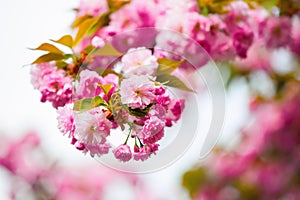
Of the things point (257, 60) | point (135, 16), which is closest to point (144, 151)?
point (135, 16)

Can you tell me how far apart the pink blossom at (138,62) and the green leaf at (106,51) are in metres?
0.04

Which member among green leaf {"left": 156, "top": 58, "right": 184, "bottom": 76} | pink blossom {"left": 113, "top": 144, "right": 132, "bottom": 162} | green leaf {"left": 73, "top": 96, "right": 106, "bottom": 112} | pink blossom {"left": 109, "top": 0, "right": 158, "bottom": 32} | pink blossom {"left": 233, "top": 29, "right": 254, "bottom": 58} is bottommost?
pink blossom {"left": 113, "top": 144, "right": 132, "bottom": 162}

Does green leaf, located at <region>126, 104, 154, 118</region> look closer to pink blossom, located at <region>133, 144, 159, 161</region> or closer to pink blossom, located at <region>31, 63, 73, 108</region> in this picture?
pink blossom, located at <region>133, 144, 159, 161</region>

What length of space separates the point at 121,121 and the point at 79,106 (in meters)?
0.08

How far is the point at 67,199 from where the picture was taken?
9.27 feet

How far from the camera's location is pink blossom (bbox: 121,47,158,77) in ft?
4.32

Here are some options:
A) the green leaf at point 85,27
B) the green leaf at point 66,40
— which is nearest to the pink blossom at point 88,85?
the green leaf at point 66,40

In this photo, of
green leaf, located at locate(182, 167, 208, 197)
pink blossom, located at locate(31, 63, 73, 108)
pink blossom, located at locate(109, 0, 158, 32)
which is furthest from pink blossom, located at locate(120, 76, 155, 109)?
green leaf, located at locate(182, 167, 208, 197)

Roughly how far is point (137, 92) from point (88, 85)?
0.39 feet

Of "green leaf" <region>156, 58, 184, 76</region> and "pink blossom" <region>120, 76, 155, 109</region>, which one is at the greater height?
"green leaf" <region>156, 58, 184, 76</region>

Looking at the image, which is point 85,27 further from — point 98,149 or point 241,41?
point 98,149

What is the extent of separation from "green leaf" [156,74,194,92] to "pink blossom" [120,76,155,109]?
139 mm

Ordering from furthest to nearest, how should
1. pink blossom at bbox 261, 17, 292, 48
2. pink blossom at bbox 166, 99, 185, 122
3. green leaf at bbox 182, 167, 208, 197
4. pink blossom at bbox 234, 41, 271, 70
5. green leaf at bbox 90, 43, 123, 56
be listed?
green leaf at bbox 182, 167, 208, 197 → pink blossom at bbox 234, 41, 271, 70 → pink blossom at bbox 261, 17, 292, 48 → green leaf at bbox 90, 43, 123, 56 → pink blossom at bbox 166, 99, 185, 122

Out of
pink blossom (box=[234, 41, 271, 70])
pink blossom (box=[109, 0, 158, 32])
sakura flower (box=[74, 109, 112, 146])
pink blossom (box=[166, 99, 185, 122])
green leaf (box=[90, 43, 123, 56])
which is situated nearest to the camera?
sakura flower (box=[74, 109, 112, 146])
